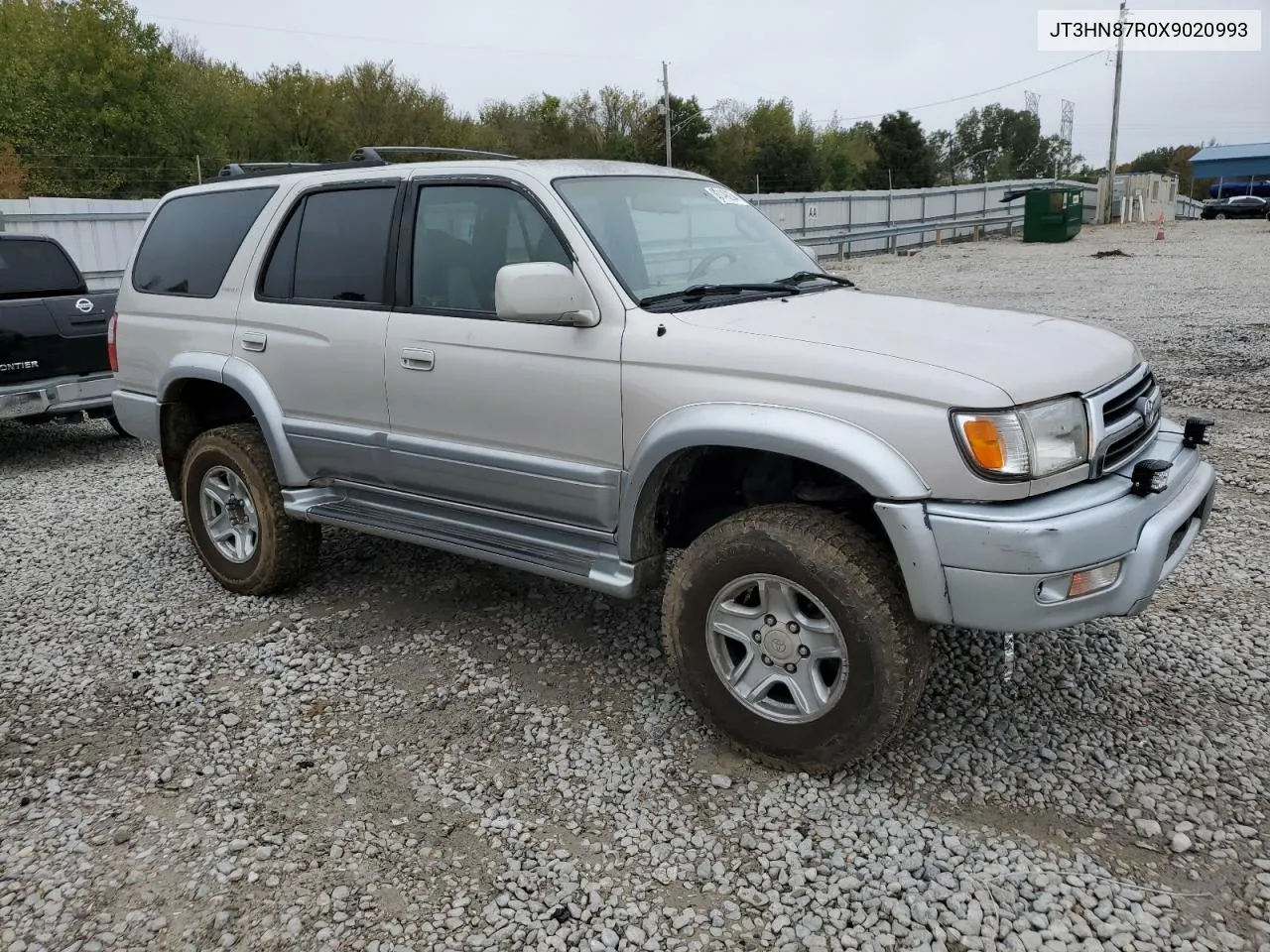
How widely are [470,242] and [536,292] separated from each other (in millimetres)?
769

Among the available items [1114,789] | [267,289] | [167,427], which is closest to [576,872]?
[1114,789]

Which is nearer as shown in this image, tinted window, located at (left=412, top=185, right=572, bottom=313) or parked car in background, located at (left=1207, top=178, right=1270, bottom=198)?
tinted window, located at (left=412, top=185, right=572, bottom=313)

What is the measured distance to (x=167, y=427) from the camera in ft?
16.7

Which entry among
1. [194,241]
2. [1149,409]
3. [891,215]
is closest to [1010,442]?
[1149,409]

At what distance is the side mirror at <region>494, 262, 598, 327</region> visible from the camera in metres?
3.24

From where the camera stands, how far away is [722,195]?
4387 mm

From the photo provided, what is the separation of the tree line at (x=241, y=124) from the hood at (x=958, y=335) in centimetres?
3227

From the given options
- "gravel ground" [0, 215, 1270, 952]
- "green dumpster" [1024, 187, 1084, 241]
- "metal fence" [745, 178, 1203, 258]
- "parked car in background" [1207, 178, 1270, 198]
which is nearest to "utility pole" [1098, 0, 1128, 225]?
"metal fence" [745, 178, 1203, 258]

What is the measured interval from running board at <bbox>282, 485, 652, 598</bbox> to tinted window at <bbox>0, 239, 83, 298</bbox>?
201 inches

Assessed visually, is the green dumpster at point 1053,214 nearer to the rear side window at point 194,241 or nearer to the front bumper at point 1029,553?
the rear side window at point 194,241

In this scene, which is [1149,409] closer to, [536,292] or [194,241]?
[536,292]

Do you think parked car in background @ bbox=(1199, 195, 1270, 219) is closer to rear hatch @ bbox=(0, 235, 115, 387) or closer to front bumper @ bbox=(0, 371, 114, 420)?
rear hatch @ bbox=(0, 235, 115, 387)

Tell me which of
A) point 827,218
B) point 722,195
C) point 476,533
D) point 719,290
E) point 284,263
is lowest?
point 476,533

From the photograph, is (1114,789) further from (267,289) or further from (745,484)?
(267,289)
